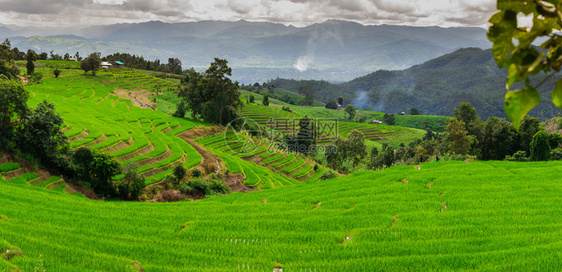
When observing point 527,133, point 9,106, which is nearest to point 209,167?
point 9,106

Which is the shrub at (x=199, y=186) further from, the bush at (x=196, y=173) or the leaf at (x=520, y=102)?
the leaf at (x=520, y=102)

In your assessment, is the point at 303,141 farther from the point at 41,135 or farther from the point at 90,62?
the point at 90,62

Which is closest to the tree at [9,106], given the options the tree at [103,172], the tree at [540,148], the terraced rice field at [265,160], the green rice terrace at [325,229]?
the green rice terrace at [325,229]

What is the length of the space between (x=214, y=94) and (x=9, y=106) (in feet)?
121

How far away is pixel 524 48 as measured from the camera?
1.54 metres

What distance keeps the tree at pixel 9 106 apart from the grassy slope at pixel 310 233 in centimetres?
955

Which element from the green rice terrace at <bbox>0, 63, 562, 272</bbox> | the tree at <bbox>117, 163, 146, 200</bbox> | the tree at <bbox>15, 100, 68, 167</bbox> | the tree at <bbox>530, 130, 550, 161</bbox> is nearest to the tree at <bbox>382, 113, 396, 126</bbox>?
the tree at <bbox>530, 130, 550, 161</bbox>

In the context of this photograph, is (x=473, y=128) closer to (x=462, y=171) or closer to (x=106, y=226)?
(x=462, y=171)

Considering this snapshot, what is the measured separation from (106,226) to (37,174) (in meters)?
13.5

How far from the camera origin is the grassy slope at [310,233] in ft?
21.6

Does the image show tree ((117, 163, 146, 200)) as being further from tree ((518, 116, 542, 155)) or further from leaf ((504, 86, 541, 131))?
tree ((518, 116, 542, 155))

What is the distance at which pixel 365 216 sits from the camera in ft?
33.2

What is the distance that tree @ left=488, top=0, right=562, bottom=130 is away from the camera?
4.76ft

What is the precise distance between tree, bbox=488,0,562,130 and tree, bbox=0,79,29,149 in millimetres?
23699
